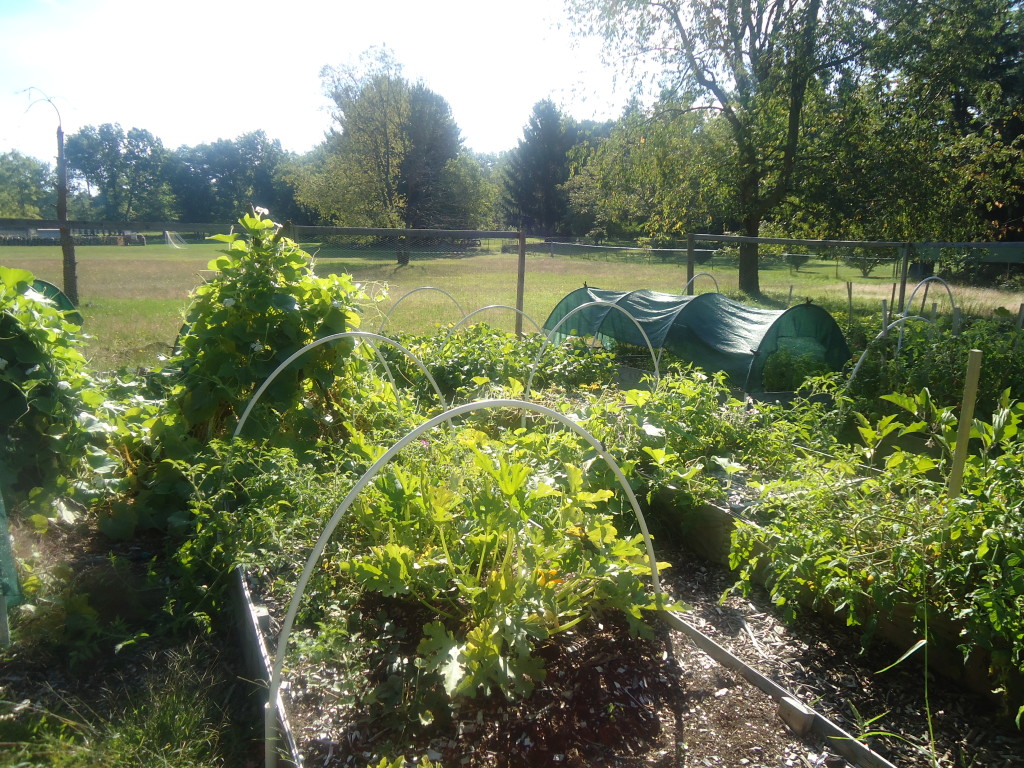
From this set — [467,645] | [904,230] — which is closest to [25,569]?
[467,645]

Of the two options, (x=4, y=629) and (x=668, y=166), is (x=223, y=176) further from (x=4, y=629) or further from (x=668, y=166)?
(x=4, y=629)

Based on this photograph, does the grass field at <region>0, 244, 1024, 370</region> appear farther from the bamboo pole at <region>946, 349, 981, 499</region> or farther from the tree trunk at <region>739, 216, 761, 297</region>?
the bamboo pole at <region>946, 349, 981, 499</region>

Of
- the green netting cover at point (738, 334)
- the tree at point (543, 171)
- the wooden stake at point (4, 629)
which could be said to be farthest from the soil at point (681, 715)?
the tree at point (543, 171)

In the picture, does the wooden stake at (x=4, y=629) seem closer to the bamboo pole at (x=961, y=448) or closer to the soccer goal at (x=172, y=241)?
the bamboo pole at (x=961, y=448)

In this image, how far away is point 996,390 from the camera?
5516 mm

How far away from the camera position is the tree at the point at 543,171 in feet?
135

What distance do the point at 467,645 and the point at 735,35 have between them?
16.2 m

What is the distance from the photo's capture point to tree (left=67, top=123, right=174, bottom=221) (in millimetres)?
44250

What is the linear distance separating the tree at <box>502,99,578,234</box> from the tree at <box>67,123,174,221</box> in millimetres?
24658

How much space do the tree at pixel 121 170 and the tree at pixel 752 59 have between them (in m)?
38.6

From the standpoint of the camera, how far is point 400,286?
11.9m

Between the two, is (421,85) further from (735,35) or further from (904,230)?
(904,230)

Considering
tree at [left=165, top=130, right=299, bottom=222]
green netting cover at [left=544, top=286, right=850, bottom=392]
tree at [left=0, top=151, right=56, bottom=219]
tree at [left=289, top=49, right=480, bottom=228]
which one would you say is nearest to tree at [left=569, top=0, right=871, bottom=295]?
green netting cover at [left=544, top=286, right=850, bottom=392]

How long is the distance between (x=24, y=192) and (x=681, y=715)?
121ft
